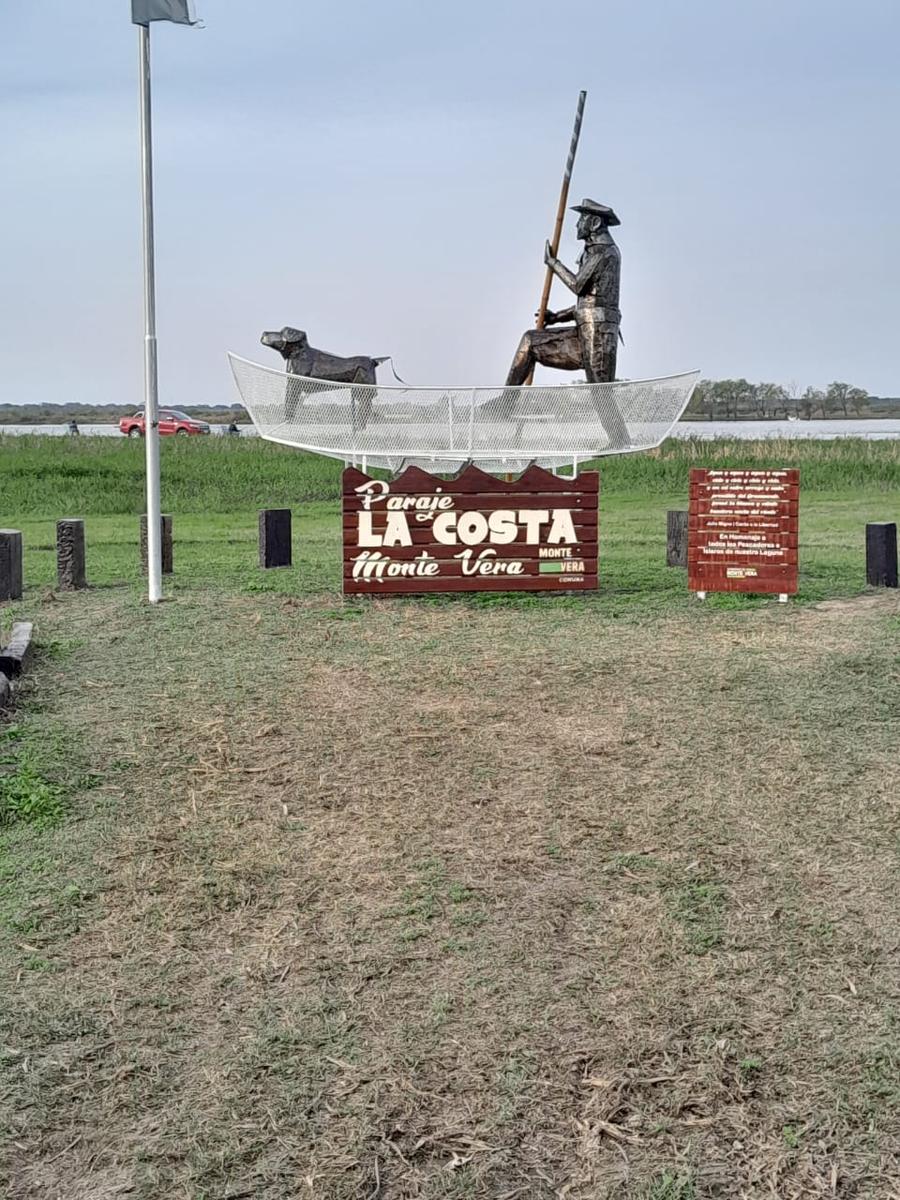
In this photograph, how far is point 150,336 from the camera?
33.8 ft

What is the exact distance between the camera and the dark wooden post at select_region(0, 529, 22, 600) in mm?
10922

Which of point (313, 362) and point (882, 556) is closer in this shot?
point (882, 556)

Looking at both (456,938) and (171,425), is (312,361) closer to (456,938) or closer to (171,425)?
(456,938)

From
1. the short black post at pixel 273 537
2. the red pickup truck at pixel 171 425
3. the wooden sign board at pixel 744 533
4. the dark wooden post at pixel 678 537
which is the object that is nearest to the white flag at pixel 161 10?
the short black post at pixel 273 537

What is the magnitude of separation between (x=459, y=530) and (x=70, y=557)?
3.35 meters

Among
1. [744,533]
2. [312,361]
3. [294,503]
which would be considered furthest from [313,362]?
[294,503]

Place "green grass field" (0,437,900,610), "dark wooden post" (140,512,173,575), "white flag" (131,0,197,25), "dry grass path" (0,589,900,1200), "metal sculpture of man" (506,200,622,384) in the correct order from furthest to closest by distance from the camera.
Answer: "metal sculpture of man" (506,200,622,384) → "green grass field" (0,437,900,610) → "dark wooden post" (140,512,173,575) → "white flag" (131,0,197,25) → "dry grass path" (0,589,900,1200)

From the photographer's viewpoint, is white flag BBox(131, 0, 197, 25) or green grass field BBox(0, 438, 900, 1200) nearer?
green grass field BBox(0, 438, 900, 1200)

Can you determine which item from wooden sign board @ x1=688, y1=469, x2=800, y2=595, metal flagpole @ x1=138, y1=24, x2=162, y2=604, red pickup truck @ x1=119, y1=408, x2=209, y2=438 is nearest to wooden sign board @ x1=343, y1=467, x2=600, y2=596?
wooden sign board @ x1=688, y1=469, x2=800, y2=595

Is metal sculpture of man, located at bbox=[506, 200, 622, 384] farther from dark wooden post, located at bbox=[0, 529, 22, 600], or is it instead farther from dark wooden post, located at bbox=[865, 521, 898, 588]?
dark wooden post, located at bbox=[0, 529, 22, 600]

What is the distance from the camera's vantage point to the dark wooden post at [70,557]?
11.3 meters

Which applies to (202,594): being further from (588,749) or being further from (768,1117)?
(768,1117)

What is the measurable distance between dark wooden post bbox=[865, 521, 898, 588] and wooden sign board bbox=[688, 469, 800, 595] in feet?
3.44

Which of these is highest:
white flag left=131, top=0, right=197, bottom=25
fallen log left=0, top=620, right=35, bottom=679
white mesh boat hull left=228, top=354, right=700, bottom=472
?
white flag left=131, top=0, right=197, bottom=25
